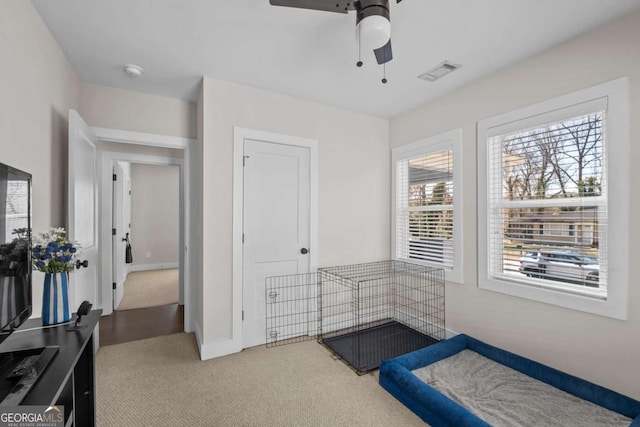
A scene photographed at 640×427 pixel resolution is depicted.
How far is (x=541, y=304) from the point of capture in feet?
7.80

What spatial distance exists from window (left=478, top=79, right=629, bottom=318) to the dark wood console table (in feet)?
9.75

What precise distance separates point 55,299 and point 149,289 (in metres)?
4.08

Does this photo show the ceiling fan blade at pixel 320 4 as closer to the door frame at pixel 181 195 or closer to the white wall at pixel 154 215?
the door frame at pixel 181 195

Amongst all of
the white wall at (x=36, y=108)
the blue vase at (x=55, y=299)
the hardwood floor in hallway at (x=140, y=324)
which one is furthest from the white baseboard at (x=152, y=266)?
the blue vase at (x=55, y=299)

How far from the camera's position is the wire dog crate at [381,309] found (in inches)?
122

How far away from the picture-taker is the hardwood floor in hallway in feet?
10.6

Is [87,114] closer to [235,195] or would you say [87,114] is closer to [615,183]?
[235,195]

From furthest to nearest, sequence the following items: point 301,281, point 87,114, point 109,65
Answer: point 301,281, point 87,114, point 109,65

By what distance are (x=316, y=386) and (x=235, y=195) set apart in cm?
181

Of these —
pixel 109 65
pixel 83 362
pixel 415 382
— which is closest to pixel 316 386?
pixel 415 382

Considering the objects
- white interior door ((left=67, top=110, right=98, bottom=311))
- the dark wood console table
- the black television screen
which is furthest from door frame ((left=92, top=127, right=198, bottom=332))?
the black television screen

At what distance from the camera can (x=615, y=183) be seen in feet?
6.54

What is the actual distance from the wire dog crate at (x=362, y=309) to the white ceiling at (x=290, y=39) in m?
1.99

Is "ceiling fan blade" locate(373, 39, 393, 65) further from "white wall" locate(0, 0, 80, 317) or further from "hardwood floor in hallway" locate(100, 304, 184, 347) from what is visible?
"hardwood floor in hallway" locate(100, 304, 184, 347)
